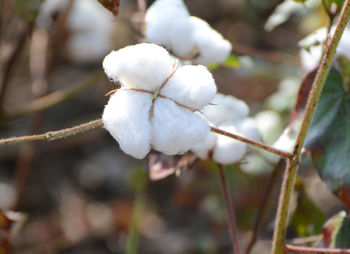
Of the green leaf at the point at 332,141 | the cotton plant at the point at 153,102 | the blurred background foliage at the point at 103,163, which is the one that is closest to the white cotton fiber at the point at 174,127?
the cotton plant at the point at 153,102

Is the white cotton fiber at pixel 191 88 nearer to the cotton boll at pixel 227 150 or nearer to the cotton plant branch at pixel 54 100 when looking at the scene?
the cotton boll at pixel 227 150

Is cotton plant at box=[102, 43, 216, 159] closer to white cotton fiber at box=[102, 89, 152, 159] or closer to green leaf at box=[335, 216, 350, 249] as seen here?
white cotton fiber at box=[102, 89, 152, 159]

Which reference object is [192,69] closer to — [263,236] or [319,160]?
[319,160]

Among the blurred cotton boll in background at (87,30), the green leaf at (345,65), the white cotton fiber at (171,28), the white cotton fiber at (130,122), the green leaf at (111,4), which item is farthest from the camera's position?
the blurred cotton boll in background at (87,30)

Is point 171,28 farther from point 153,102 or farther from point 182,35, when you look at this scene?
point 153,102

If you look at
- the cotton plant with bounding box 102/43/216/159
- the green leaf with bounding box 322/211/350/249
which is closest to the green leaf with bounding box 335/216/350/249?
the green leaf with bounding box 322/211/350/249

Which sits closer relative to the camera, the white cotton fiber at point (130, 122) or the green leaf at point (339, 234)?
the white cotton fiber at point (130, 122)

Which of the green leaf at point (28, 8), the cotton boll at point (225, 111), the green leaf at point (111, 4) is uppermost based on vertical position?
the green leaf at point (111, 4)
